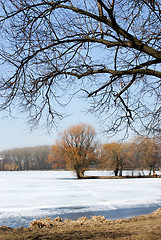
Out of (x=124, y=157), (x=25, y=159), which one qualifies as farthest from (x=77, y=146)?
(x=25, y=159)

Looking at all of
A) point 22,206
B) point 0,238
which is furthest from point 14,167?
point 0,238

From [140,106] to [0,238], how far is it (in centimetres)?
457

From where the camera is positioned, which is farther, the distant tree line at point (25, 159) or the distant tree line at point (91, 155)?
the distant tree line at point (25, 159)

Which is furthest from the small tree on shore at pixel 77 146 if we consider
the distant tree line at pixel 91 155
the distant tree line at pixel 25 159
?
the distant tree line at pixel 25 159

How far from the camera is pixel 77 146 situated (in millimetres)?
35312

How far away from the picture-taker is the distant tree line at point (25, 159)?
74.0 metres

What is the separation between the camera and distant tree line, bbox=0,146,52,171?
74.0 metres

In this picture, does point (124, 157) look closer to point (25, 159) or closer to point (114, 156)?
point (114, 156)

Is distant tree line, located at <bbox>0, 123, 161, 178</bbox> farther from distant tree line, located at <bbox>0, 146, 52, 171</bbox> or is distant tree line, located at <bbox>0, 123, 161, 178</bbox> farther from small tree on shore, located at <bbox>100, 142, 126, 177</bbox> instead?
distant tree line, located at <bbox>0, 146, 52, 171</bbox>

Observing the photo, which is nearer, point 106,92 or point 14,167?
point 106,92

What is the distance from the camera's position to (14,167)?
7550cm

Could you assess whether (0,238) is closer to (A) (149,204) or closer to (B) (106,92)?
(B) (106,92)

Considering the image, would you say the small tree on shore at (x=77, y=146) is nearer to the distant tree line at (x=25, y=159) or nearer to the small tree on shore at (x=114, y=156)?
the small tree on shore at (x=114, y=156)

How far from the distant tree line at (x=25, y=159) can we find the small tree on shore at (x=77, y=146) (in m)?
36.6
